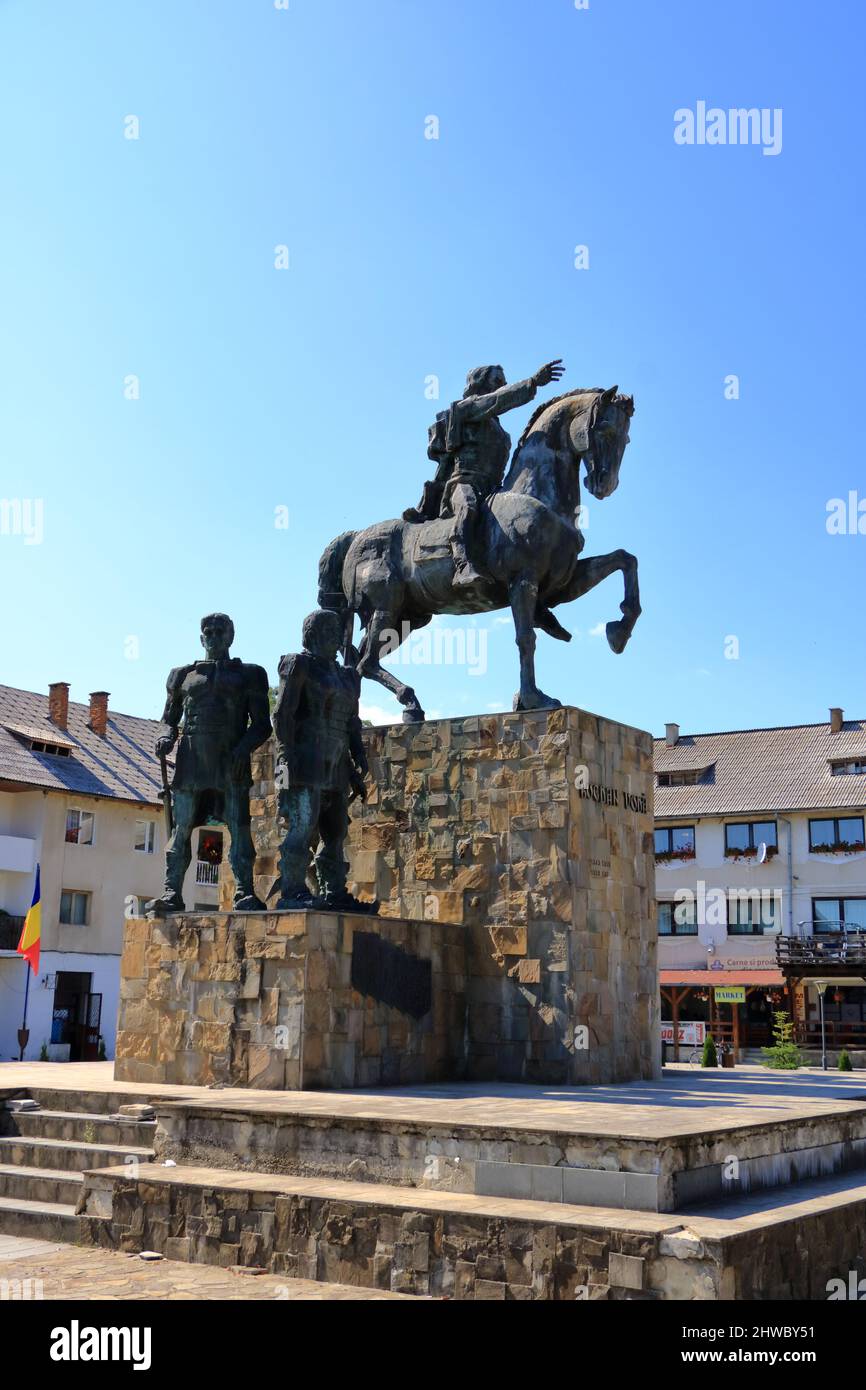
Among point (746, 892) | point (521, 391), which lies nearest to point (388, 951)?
point (521, 391)

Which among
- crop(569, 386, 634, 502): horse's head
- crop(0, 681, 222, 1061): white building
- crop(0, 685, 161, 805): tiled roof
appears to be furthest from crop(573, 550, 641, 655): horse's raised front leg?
crop(0, 685, 161, 805): tiled roof

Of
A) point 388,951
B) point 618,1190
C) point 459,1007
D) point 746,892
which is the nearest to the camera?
point 618,1190

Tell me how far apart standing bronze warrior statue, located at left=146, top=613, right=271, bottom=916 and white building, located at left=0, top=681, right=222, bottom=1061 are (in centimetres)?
1904

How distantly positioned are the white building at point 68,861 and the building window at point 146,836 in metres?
0.03

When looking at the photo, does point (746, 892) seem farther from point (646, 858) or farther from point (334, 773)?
point (334, 773)

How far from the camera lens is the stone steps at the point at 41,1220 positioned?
8.50 meters

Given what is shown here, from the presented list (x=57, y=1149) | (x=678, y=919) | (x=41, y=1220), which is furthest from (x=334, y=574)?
(x=678, y=919)

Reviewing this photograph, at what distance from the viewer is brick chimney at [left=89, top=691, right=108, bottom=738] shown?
3731 cm

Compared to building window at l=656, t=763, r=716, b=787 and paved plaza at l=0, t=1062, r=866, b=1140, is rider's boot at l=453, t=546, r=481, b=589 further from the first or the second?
building window at l=656, t=763, r=716, b=787

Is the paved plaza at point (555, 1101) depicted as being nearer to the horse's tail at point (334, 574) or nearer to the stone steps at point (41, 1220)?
the stone steps at point (41, 1220)

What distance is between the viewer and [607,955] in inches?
515

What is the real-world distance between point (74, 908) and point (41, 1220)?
25.5m

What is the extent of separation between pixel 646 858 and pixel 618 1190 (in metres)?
7.19
